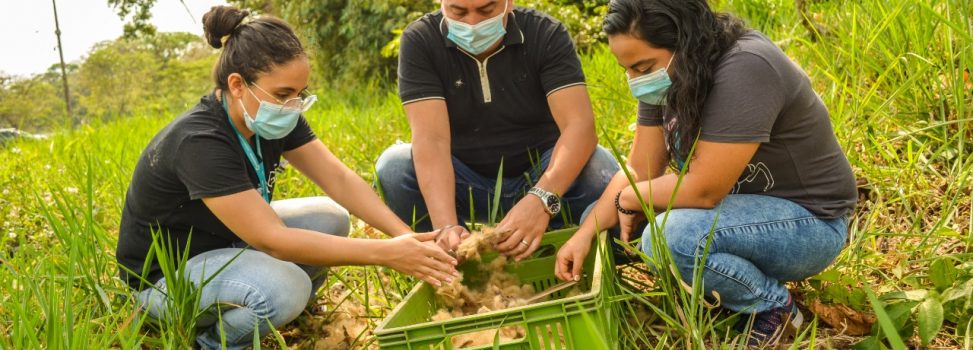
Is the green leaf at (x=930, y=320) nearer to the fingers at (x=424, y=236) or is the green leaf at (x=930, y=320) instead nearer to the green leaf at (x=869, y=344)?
the green leaf at (x=869, y=344)

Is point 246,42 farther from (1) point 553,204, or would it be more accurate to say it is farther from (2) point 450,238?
(1) point 553,204

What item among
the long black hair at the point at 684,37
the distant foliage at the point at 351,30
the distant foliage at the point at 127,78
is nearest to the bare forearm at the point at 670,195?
the long black hair at the point at 684,37

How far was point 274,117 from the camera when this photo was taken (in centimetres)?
241

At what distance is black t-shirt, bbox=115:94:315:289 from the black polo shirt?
24.0 inches

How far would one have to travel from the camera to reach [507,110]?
288 cm

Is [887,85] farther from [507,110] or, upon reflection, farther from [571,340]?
[571,340]

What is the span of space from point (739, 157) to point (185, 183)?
4.78 feet

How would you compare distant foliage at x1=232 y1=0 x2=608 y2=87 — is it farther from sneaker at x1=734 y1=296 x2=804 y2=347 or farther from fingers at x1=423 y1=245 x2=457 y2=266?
sneaker at x1=734 y1=296 x2=804 y2=347

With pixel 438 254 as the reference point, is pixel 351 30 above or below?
below

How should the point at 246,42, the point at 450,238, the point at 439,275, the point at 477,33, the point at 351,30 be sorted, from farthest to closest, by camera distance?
the point at 351,30 → the point at 477,33 → the point at 450,238 → the point at 246,42 → the point at 439,275

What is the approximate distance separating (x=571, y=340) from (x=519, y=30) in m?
1.38

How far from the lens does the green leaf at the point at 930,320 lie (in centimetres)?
192

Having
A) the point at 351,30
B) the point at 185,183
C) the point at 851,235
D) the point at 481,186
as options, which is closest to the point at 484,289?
the point at 481,186

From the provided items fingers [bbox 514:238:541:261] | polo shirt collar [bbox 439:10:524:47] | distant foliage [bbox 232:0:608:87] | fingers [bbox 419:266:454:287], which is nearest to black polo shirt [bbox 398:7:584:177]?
polo shirt collar [bbox 439:10:524:47]
